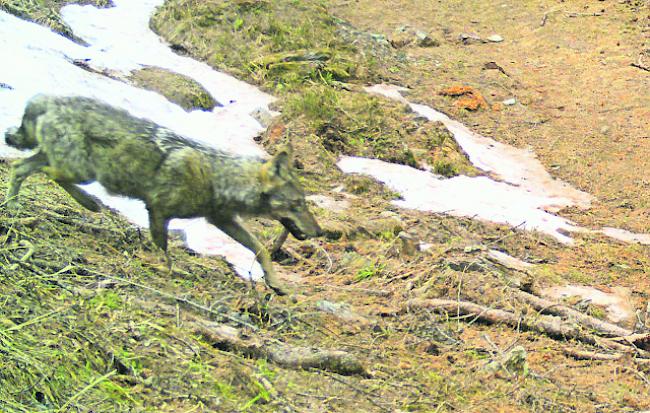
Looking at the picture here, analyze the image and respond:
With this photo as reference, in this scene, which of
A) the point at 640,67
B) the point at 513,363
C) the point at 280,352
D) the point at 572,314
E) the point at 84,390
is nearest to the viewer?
the point at 84,390

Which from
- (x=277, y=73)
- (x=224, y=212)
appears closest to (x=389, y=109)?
(x=277, y=73)

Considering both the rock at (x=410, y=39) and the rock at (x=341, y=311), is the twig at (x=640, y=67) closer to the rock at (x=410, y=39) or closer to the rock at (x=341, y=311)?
the rock at (x=410, y=39)

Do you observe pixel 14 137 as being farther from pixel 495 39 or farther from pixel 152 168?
pixel 495 39

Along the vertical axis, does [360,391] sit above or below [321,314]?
above

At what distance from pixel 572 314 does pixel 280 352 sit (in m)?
3.01

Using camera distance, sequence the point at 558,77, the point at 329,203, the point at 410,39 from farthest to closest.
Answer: the point at 410,39, the point at 558,77, the point at 329,203

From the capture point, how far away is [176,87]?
38.9 ft

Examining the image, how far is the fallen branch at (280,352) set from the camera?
465cm

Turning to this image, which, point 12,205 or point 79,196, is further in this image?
point 79,196

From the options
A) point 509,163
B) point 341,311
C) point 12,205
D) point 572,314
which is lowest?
point 509,163

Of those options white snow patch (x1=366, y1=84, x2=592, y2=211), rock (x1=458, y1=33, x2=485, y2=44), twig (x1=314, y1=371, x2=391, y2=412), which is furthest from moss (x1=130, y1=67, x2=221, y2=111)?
rock (x1=458, y1=33, x2=485, y2=44)

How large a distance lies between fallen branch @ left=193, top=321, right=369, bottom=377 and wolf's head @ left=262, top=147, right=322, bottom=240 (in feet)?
3.38

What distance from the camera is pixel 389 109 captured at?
43.0 feet

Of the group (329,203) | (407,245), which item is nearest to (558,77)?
(329,203)
